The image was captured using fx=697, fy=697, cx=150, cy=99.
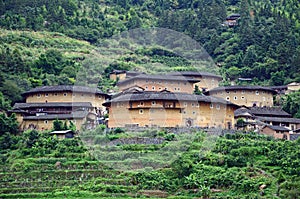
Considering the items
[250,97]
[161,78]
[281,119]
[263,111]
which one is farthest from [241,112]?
[161,78]

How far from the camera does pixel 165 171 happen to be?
37031mm

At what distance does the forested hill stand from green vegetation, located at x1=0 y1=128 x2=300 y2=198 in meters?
13.7

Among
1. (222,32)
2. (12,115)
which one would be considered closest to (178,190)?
(12,115)

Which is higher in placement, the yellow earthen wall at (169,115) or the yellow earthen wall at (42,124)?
the yellow earthen wall at (169,115)

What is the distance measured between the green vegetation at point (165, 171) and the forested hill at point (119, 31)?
1372 centimetres

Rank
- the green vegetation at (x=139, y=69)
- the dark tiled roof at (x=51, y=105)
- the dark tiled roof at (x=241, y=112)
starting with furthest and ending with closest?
the dark tiled roof at (x=51, y=105) < the dark tiled roof at (x=241, y=112) < the green vegetation at (x=139, y=69)

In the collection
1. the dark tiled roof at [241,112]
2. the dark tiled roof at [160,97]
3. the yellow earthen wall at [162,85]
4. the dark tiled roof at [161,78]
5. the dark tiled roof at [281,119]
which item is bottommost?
the dark tiled roof at [281,119]

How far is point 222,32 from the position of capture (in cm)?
7638

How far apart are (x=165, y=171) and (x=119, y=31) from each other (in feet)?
146

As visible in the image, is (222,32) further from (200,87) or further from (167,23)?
(200,87)

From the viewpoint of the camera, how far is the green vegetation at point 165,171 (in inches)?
1357

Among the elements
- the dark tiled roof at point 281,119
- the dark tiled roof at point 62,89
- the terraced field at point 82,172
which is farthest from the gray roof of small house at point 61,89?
the dark tiled roof at point 281,119

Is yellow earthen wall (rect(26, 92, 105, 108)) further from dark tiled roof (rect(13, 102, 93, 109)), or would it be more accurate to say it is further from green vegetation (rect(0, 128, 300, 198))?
green vegetation (rect(0, 128, 300, 198))

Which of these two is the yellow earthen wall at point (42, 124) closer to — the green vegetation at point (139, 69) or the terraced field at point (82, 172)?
the green vegetation at point (139, 69)
